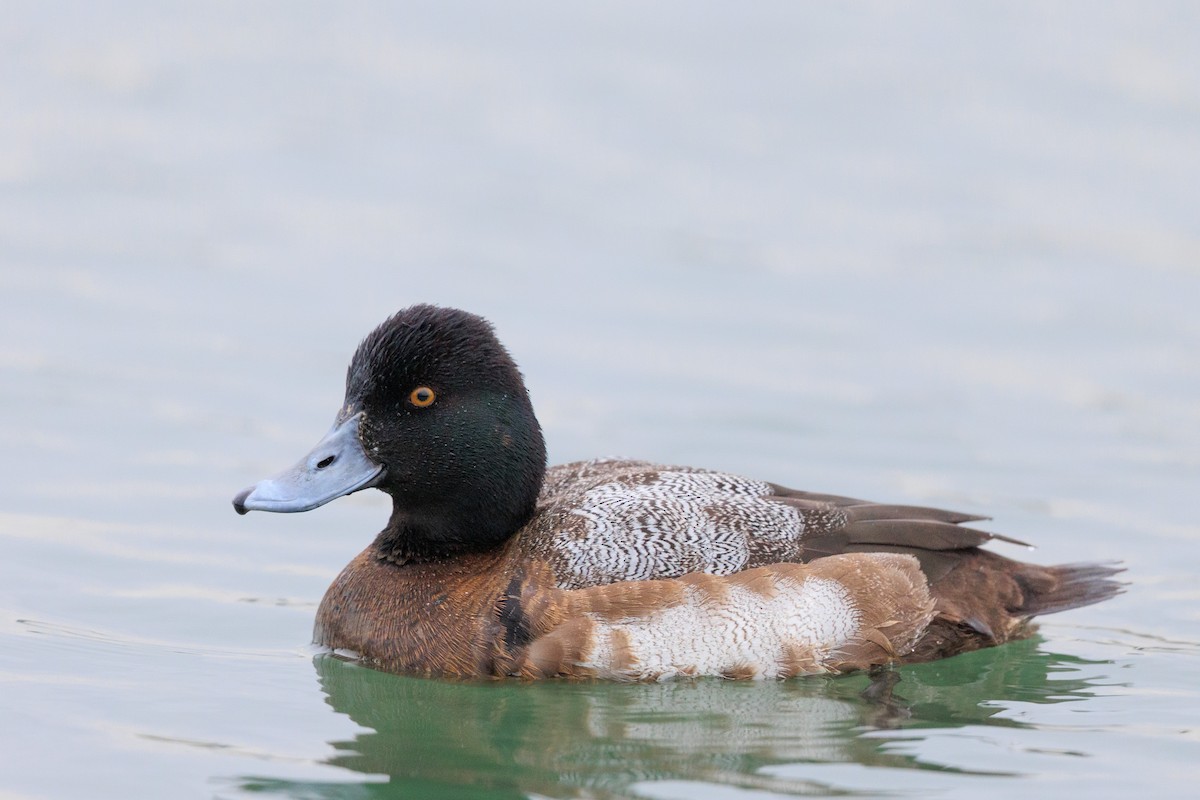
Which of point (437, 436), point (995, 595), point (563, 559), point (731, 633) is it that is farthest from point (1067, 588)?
point (437, 436)

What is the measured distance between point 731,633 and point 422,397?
1734mm

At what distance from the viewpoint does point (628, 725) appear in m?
8.62

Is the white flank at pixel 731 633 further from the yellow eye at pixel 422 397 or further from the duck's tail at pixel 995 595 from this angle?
the yellow eye at pixel 422 397

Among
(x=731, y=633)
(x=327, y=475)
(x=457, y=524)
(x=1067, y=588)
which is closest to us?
(x=731, y=633)

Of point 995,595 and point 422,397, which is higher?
point 422,397

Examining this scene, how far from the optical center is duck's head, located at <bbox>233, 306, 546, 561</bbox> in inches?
363

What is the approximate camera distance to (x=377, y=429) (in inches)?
366

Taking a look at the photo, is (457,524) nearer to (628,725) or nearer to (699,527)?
(699,527)

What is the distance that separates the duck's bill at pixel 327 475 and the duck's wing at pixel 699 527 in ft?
2.66

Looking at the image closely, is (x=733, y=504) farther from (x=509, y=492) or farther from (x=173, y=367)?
(x=173, y=367)

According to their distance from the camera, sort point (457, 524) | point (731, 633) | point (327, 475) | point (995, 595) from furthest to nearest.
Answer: point (995, 595)
point (457, 524)
point (327, 475)
point (731, 633)

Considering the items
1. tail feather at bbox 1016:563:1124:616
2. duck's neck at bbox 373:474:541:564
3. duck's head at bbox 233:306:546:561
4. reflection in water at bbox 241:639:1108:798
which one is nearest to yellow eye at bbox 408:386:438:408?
duck's head at bbox 233:306:546:561

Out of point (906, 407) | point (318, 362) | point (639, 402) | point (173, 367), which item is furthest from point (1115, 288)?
point (173, 367)

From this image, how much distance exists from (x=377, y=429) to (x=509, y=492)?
66cm
